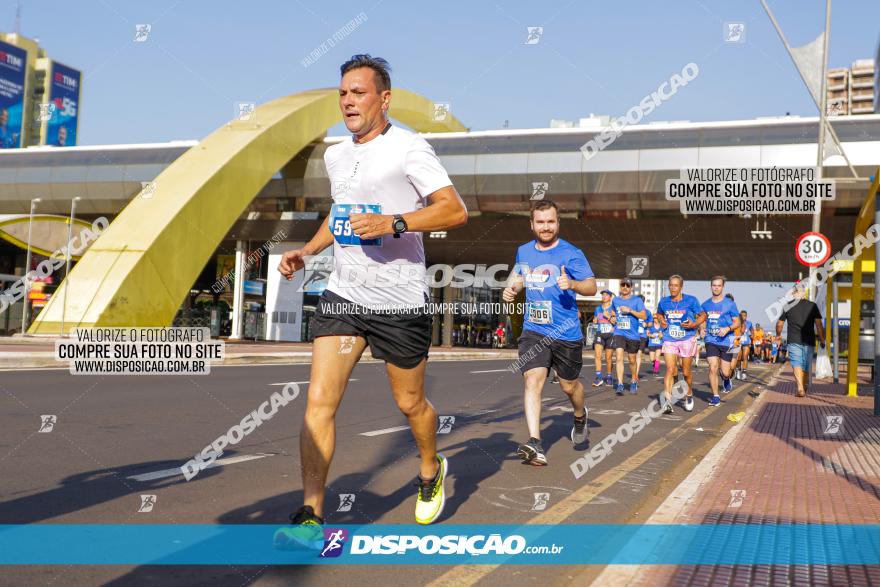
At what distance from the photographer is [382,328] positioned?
383cm

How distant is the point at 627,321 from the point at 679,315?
3045 millimetres

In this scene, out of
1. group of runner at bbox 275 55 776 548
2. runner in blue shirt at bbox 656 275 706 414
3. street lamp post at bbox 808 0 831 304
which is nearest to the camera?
group of runner at bbox 275 55 776 548

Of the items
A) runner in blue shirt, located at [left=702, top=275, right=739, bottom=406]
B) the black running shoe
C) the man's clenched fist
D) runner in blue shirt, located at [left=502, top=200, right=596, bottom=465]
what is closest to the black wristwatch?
the man's clenched fist

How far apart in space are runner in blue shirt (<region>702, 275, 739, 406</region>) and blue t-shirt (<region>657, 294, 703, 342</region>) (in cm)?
139

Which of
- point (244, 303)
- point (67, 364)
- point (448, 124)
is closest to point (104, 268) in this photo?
point (67, 364)

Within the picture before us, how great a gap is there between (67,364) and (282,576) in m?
14.9

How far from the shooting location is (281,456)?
6289 mm

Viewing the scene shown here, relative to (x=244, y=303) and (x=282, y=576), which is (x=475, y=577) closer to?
(x=282, y=576)

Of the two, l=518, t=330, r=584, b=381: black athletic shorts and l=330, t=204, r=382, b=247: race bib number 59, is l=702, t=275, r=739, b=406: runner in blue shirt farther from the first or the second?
l=330, t=204, r=382, b=247: race bib number 59

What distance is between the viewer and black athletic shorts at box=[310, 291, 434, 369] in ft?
12.5

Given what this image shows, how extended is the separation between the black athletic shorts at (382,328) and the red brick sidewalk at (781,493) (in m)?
1.28

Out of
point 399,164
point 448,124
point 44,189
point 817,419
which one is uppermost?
point 448,124

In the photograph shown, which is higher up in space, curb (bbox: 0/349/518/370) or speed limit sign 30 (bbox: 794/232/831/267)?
speed limit sign 30 (bbox: 794/232/831/267)

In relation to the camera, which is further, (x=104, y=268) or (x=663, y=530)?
(x=104, y=268)
